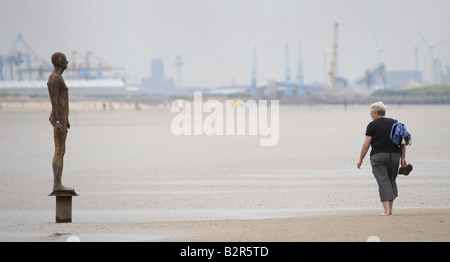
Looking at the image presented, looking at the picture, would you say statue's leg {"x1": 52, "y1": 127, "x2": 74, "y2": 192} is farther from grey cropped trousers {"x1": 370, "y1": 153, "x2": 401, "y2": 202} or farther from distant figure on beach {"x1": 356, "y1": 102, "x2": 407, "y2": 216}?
grey cropped trousers {"x1": 370, "y1": 153, "x2": 401, "y2": 202}

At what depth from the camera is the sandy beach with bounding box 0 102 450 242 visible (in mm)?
8742

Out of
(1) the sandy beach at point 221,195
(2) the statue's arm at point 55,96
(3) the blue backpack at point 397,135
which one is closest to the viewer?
(1) the sandy beach at point 221,195

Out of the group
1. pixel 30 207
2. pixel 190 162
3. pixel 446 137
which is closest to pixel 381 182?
pixel 30 207

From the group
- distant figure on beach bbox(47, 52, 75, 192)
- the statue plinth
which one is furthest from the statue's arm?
the statue plinth

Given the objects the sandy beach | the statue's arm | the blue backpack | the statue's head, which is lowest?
the sandy beach

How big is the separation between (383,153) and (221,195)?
406 cm

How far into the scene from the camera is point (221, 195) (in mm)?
13273

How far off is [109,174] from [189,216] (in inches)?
270

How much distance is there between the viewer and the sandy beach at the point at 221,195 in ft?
28.7

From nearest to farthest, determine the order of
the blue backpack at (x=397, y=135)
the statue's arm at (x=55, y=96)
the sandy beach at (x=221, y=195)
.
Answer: the sandy beach at (x=221, y=195) → the statue's arm at (x=55, y=96) → the blue backpack at (x=397, y=135)

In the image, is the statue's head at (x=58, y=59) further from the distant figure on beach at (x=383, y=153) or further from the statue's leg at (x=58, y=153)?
the distant figure on beach at (x=383, y=153)

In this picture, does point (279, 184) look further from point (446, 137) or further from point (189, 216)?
point (446, 137)

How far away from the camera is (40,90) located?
176 meters

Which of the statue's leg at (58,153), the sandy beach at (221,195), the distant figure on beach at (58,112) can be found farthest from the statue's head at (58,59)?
the sandy beach at (221,195)
